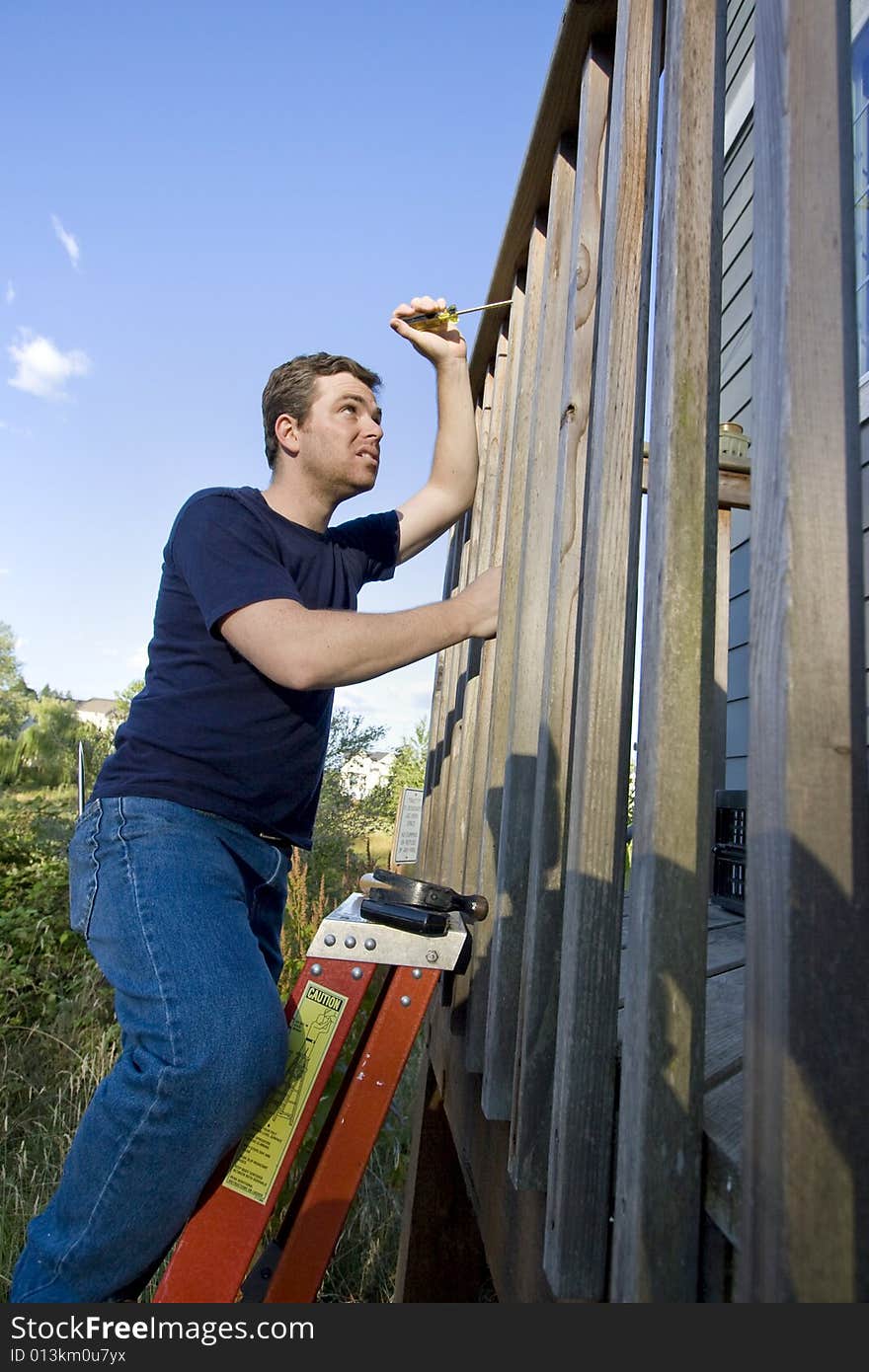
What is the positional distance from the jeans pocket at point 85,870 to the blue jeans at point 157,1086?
0.26 feet

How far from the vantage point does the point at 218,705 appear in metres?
1.83

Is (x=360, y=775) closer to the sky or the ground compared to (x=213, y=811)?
closer to the sky

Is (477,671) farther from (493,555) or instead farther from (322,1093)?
(322,1093)

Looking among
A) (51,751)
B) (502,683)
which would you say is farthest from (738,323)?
(51,751)

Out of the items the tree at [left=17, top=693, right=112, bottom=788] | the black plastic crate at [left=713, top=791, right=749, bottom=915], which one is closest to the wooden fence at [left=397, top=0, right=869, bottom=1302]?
the black plastic crate at [left=713, top=791, right=749, bottom=915]

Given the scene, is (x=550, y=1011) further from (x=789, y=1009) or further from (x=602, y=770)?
(x=789, y=1009)

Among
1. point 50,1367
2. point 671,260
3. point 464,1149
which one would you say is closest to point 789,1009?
point 671,260

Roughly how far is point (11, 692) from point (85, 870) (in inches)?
1295

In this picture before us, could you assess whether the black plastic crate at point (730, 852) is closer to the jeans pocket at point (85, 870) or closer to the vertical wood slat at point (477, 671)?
the vertical wood slat at point (477, 671)

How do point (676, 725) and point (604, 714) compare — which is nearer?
point (676, 725)

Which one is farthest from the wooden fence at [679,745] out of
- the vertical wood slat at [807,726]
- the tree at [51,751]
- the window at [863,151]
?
the tree at [51,751]

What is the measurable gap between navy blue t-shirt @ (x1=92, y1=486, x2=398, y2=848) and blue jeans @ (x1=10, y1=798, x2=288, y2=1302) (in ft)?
0.83

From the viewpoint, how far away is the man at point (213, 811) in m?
1.38

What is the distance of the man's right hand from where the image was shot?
5.97ft
